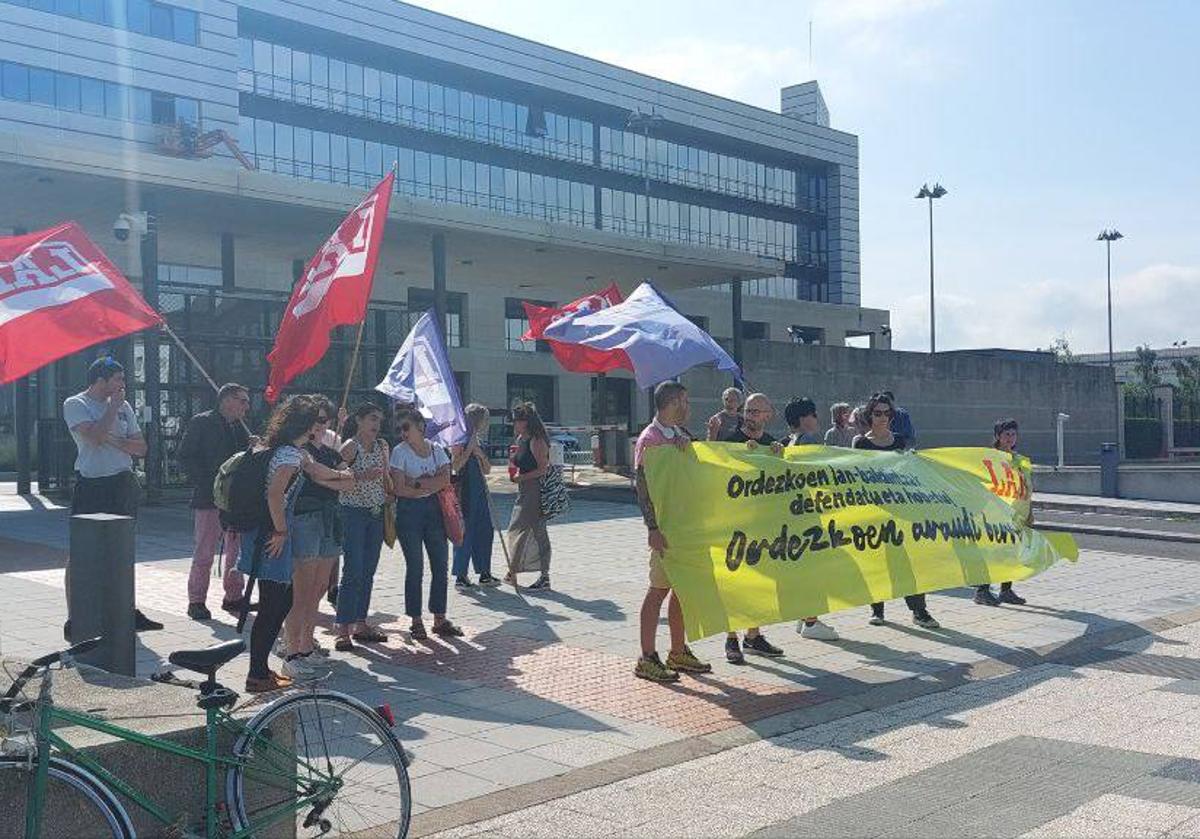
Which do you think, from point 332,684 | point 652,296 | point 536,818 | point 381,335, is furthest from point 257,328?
point 536,818

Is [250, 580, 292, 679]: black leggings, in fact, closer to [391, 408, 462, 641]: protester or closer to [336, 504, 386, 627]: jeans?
[336, 504, 386, 627]: jeans

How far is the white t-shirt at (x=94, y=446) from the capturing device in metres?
8.69

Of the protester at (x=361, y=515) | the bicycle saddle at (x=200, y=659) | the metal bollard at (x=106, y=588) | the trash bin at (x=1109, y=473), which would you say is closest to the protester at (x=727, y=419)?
the protester at (x=361, y=515)

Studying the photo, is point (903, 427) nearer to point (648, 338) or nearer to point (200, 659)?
point (648, 338)

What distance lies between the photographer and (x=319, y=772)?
4645mm

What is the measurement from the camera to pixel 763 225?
7738 cm

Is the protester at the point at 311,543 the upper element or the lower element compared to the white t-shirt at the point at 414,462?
lower

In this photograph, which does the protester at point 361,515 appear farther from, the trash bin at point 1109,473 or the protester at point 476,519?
the trash bin at point 1109,473

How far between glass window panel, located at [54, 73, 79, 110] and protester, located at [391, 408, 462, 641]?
4290cm

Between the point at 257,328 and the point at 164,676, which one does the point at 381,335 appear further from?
Answer: the point at 164,676

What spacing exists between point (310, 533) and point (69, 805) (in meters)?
3.71

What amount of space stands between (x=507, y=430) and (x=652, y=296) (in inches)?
1311

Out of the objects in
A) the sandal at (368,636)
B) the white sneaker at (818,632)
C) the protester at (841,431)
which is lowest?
the white sneaker at (818,632)

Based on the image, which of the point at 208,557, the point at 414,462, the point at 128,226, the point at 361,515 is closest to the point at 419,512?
the point at 414,462
